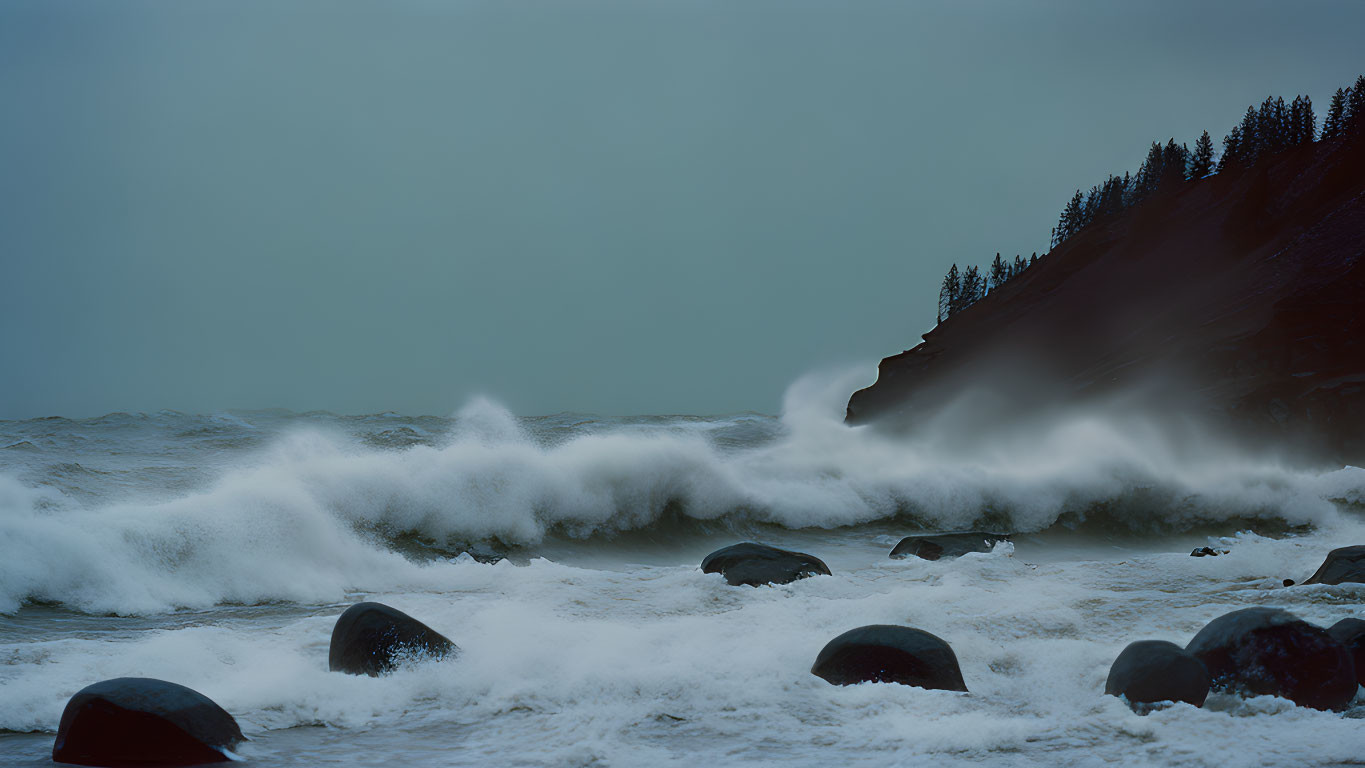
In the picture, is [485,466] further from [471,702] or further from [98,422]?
[98,422]

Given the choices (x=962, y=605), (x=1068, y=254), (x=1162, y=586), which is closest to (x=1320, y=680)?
(x=962, y=605)

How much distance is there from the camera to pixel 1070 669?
196 inches

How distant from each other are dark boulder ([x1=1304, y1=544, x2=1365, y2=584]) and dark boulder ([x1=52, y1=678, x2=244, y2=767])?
8146 mm

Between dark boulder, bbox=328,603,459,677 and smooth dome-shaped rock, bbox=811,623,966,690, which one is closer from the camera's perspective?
smooth dome-shaped rock, bbox=811,623,966,690

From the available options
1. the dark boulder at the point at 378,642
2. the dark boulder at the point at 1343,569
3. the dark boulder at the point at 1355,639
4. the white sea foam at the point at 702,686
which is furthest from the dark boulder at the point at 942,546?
the dark boulder at the point at 378,642

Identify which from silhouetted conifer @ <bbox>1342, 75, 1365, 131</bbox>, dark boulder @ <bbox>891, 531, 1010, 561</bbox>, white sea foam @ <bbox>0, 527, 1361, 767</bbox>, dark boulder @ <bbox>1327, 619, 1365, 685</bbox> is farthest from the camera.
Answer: silhouetted conifer @ <bbox>1342, 75, 1365, 131</bbox>

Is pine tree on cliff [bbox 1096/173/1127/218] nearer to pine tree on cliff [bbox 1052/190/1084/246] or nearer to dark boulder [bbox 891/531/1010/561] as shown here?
pine tree on cliff [bbox 1052/190/1084/246]

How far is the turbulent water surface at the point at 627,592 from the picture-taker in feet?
13.3

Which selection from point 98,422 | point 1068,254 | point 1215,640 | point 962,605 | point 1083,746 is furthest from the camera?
point 1068,254

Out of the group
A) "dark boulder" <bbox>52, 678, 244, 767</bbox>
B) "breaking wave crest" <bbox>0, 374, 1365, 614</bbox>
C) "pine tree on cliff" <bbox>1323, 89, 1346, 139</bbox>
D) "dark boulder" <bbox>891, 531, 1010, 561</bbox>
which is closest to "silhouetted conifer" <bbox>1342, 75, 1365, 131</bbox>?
"pine tree on cliff" <bbox>1323, 89, 1346, 139</bbox>

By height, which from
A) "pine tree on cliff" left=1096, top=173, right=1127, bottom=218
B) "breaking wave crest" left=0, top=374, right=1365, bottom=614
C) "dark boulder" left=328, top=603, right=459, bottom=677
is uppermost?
"pine tree on cliff" left=1096, top=173, right=1127, bottom=218

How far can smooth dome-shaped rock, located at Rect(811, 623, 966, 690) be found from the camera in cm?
466

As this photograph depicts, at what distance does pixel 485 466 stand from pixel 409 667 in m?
7.42

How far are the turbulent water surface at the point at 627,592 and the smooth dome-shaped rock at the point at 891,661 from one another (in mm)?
155
